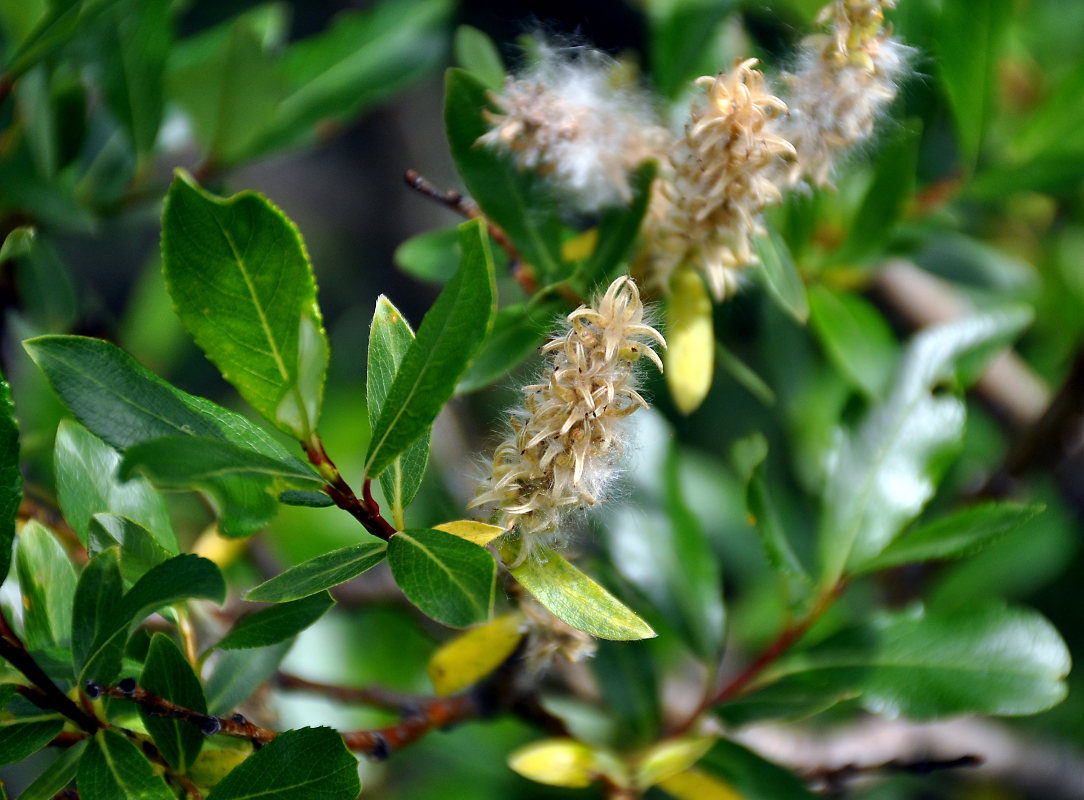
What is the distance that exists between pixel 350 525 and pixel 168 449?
1.07 m

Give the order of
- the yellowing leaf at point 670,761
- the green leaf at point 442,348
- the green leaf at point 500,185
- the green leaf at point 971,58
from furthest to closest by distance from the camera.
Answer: the green leaf at point 971,58
the yellowing leaf at point 670,761
the green leaf at point 500,185
the green leaf at point 442,348

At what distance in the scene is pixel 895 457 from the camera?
3.17 feet

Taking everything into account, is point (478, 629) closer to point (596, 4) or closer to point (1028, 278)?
point (1028, 278)

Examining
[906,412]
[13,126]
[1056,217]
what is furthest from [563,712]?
[1056,217]

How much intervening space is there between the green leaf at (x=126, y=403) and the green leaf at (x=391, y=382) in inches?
3.0

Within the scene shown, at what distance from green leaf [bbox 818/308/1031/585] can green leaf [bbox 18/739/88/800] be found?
2.39 feet

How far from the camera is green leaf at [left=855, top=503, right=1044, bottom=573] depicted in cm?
75

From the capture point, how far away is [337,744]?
62 cm

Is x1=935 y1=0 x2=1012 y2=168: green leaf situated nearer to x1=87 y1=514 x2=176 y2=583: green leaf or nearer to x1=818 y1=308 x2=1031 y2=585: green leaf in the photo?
x1=818 y1=308 x2=1031 y2=585: green leaf

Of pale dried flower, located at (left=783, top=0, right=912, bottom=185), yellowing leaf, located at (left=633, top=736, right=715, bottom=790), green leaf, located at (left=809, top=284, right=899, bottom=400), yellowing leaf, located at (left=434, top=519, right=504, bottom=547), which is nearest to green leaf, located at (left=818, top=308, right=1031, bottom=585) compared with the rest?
green leaf, located at (left=809, top=284, right=899, bottom=400)

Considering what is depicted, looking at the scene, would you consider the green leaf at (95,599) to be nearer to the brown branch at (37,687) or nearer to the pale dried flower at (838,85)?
the brown branch at (37,687)

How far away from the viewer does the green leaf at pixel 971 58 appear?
991mm

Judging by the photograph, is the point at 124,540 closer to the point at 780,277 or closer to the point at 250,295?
the point at 250,295

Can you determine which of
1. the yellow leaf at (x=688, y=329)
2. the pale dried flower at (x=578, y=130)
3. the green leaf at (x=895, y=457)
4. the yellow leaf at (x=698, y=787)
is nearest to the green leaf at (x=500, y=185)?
the pale dried flower at (x=578, y=130)
